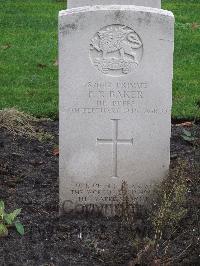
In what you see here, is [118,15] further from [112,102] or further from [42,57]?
[42,57]

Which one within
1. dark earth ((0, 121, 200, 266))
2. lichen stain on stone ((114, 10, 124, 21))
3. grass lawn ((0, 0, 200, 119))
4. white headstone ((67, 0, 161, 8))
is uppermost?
white headstone ((67, 0, 161, 8))

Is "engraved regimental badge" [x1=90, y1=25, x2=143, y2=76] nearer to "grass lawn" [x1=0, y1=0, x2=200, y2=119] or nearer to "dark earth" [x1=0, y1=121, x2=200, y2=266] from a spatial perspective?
"dark earth" [x1=0, y1=121, x2=200, y2=266]

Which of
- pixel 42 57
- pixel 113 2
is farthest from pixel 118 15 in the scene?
pixel 42 57

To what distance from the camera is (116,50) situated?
5301 mm

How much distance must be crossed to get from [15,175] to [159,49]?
1.70 meters

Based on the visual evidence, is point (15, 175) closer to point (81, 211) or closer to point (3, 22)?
point (81, 211)

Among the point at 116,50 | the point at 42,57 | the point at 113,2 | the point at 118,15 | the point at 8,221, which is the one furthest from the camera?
the point at 42,57

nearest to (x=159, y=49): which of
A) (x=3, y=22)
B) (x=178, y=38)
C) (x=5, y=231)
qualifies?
(x=5, y=231)

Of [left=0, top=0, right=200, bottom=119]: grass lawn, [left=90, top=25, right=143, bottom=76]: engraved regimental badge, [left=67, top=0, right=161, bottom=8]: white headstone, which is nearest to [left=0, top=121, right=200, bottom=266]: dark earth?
[left=90, top=25, right=143, bottom=76]: engraved regimental badge

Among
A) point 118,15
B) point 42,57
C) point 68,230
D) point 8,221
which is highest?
point 118,15

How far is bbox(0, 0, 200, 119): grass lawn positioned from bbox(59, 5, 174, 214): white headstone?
232 centimetres

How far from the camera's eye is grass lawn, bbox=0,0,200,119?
8109 millimetres

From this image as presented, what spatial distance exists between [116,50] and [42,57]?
14.9 ft

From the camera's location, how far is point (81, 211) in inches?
221
